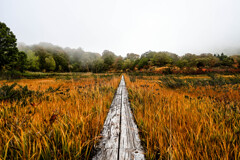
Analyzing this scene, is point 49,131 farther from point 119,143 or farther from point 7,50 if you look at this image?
point 7,50

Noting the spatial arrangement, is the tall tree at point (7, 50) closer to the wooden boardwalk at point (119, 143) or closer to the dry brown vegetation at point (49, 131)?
the dry brown vegetation at point (49, 131)

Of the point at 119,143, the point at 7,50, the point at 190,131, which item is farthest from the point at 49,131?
the point at 7,50

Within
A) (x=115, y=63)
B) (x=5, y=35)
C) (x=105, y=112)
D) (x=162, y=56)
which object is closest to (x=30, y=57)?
(x=5, y=35)

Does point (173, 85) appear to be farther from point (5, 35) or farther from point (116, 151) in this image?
point (5, 35)

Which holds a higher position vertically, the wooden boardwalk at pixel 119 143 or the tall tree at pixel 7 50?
the tall tree at pixel 7 50

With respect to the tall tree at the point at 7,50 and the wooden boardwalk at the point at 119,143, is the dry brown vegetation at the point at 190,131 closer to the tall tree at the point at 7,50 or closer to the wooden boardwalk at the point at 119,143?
the wooden boardwalk at the point at 119,143

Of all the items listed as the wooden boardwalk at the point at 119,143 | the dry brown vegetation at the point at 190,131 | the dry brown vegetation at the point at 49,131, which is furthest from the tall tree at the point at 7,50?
the dry brown vegetation at the point at 190,131

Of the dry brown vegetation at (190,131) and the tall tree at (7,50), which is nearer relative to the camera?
the dry brown vegetation at (190,131)

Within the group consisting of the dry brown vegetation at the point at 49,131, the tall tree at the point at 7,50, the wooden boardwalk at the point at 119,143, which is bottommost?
the wooden boardwalk at the point at 119,143

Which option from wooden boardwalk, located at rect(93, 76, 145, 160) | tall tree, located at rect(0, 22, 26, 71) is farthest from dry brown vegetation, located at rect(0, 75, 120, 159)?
tall tree, located at rect(0, 22, 26, 71)

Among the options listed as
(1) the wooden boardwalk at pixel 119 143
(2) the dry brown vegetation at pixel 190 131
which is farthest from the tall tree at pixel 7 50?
(2) the dry brown vegetation at pixel 190 131

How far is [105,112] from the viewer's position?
1979 millimetres

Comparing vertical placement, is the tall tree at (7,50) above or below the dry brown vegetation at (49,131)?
above

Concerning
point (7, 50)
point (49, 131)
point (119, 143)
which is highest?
point (7, 50)
